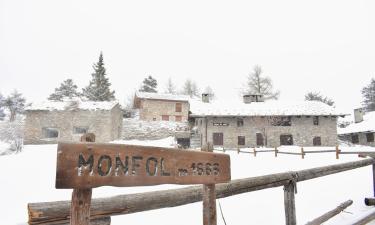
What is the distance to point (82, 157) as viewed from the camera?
1263 mm

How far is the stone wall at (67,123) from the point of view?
1049 inches

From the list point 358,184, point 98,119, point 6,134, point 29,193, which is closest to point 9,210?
point 29,193

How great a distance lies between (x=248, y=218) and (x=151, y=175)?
5.36 metres

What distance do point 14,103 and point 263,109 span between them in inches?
1720

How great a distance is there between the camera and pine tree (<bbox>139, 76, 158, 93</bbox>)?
52.8m

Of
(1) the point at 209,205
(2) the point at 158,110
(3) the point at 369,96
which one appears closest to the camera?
(1) the point at 209,205

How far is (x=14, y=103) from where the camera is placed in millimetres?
44438

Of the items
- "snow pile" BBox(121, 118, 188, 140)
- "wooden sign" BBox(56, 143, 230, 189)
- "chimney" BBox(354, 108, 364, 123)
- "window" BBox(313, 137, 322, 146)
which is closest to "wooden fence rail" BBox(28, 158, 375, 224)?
"wooden sign" BBox(56, 143, 230, 189)

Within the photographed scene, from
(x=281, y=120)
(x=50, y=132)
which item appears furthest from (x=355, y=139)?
(x=50, y=132)

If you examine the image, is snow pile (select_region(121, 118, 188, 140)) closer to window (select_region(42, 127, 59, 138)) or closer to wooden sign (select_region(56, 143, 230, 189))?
window (select_region(42, 127, 59, 138))

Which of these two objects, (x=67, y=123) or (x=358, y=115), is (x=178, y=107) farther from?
(x=358, y=115)

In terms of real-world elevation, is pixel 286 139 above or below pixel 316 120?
below

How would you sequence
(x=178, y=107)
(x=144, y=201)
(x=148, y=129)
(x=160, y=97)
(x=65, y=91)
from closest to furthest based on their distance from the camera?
(x=144, y=201) < (x=148, y=129) < (x=160, y=97) < (x=178, y=107) < (x=65, y=91)

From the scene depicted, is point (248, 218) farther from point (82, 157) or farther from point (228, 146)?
point (228, 146)
